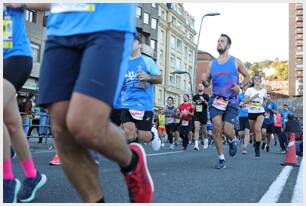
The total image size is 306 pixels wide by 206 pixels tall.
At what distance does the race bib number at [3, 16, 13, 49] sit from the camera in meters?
3.56

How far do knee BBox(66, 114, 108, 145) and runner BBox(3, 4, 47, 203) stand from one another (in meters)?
1.26

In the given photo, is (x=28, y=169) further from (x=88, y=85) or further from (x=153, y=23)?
(x=153, y=23)

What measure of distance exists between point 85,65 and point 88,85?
0.40 feet

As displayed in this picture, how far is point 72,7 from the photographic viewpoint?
253cm

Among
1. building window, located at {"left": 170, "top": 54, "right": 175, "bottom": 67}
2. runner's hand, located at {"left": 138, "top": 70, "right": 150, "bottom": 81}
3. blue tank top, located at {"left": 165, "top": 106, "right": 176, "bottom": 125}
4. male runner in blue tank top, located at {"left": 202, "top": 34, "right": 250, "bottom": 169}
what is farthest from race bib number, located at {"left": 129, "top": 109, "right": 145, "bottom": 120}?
building window, located at {"left": 170, "top": 54, "right": 175, "bottom": 67}

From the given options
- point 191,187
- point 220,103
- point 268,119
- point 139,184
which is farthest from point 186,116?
point 139,184

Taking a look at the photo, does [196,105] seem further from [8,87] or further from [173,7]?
[173,7]

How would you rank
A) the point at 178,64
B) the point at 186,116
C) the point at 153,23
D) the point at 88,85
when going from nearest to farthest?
1. the point at 88,85
2. the point at 186,116
3. the point at 153,23
4. the point at 178,64

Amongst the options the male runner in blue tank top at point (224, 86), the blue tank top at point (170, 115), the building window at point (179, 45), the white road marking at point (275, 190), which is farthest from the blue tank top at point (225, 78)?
the building window at point (179, 45)

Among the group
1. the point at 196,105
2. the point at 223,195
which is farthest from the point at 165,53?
the point at 223,195

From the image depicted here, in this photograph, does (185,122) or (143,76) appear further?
(185,122)

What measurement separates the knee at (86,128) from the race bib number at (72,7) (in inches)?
24.8

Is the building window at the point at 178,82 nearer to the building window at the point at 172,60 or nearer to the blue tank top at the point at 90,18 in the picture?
the building window at the point at 172,60

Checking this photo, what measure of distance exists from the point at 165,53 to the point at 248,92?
54878 millimetres
